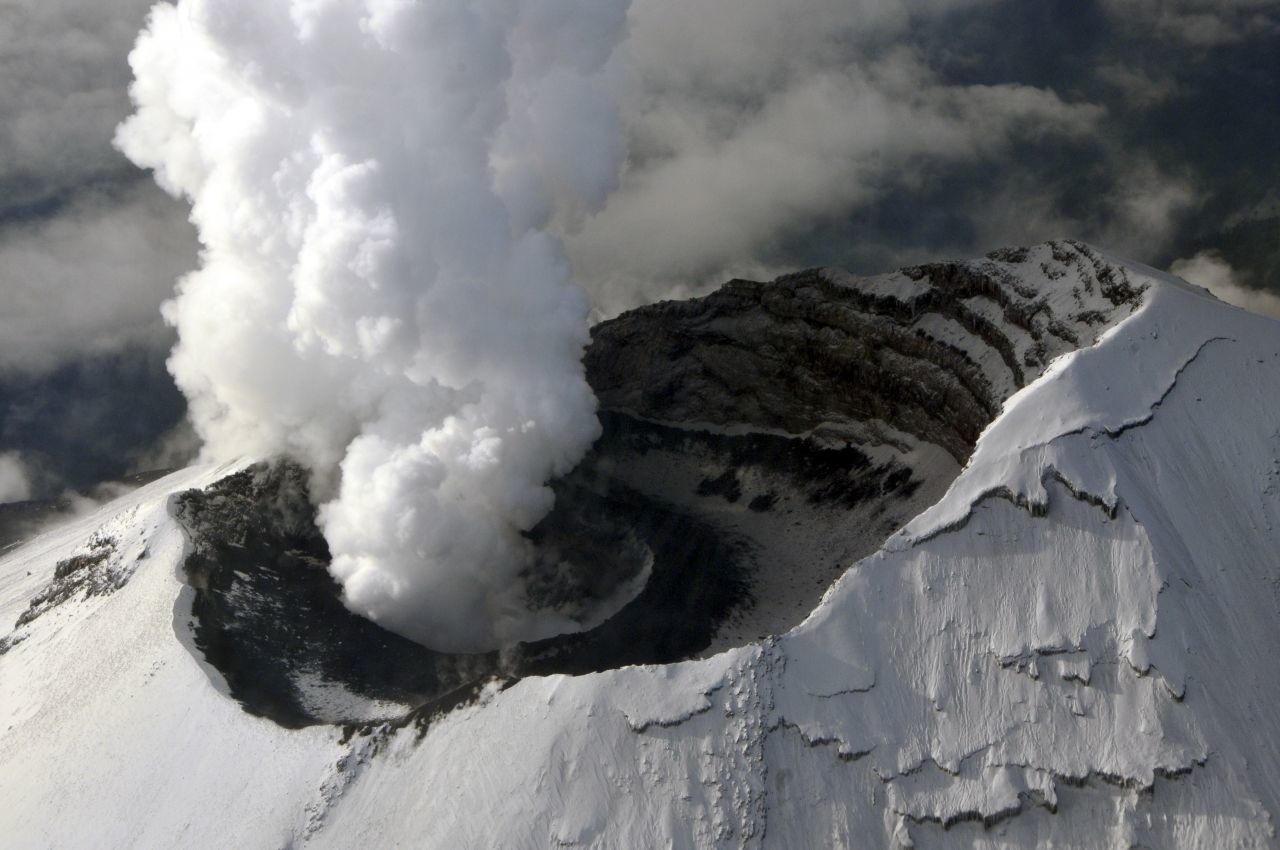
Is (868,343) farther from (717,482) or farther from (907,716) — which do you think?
(907,716)

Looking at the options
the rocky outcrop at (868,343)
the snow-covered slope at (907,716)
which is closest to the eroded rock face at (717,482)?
the rocky outcrop at (868,343)

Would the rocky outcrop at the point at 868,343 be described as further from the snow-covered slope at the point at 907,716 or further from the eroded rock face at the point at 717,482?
the snow-covered slope at the point at 907,716

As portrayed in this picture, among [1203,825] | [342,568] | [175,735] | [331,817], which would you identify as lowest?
[1203,825]

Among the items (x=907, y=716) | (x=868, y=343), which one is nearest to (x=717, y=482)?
(x=868, y=343)

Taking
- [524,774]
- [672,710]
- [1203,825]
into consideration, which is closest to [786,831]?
[672,710]

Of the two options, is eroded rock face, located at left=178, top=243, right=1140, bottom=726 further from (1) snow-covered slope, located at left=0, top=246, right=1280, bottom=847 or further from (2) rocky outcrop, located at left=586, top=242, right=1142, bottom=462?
(1) snow-covered slope, located at left=0, top=246, right=1280, bottom=847

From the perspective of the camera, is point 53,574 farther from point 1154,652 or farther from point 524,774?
point 1154,652

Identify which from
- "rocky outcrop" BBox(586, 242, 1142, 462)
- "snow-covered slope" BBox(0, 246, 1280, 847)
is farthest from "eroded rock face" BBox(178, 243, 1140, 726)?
"snow-covered slope" BBox(0, 246, 1280, 847)
